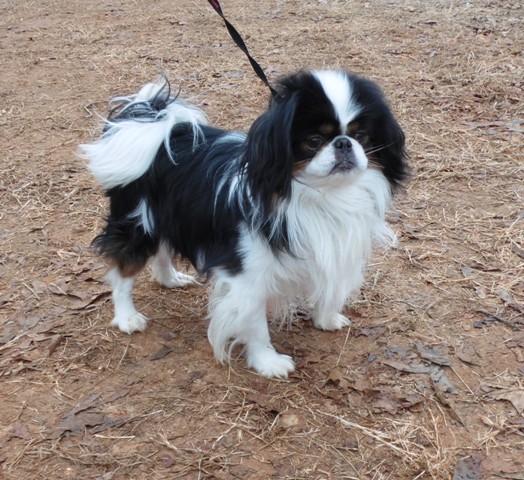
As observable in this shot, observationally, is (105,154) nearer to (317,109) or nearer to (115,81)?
(317,109)

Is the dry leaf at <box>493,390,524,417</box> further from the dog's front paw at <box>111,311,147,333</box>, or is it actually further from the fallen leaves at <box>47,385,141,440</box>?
the dog's front paw at <box>111,311,147,333</box>

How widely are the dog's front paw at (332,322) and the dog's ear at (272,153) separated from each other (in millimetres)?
923

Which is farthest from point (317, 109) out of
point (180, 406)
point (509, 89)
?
point (509, 89)

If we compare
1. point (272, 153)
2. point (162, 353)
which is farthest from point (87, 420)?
point (272, 153)

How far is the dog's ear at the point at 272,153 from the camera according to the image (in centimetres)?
225

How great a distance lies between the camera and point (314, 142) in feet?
7.68

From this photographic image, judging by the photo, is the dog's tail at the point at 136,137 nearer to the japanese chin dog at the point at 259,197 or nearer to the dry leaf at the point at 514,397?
the japanese chin dog at the point at 259,197

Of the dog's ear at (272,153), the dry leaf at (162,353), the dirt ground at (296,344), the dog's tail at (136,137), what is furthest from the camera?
the dry leaf at (162,353)

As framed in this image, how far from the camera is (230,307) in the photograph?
109 inches

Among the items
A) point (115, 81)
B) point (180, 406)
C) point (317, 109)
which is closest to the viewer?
point (317, 109)

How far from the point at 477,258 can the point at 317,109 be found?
72.9 inches

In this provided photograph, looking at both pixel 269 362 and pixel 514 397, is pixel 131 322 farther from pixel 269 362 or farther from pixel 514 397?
pixel 514 397

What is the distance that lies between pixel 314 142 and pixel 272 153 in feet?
0.56

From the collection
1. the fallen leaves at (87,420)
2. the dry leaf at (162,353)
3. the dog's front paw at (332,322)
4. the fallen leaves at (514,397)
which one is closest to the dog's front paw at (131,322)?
the dry leaf at (162,353)
